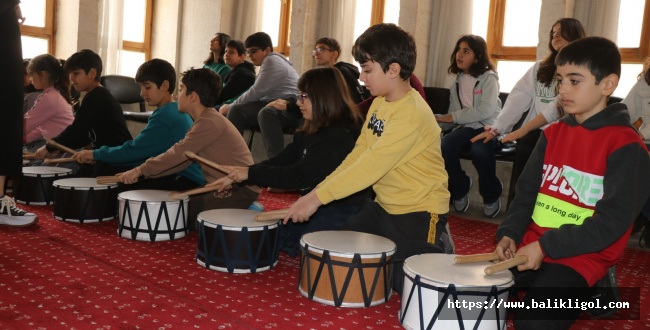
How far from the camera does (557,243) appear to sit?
214 cm

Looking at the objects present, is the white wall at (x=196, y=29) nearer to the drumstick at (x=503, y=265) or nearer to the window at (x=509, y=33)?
the window at (x=509, y=33)

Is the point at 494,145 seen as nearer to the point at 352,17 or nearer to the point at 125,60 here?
the point at 352,17

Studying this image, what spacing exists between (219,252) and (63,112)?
2.74 metres

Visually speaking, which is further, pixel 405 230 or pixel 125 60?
pixel 125 60

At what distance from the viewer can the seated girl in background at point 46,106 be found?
4836mm

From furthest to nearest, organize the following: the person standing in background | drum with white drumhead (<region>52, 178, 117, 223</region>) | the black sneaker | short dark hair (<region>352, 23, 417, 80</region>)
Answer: drum with white drumhead (<region>52, 178, 117, 223</region>) → the person standing in background → short dark hair (<region>352, 23, 417, 80</region>) → the black sneaker

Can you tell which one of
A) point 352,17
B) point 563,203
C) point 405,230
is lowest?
point 405,230

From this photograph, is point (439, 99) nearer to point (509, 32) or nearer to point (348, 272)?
point (509, 32)

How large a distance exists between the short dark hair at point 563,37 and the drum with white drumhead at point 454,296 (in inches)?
106

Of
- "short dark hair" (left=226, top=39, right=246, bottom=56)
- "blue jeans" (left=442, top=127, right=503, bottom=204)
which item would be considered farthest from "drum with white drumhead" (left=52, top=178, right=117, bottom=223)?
"short dark hair" (left=226, top=39, right=246, bottom=56)

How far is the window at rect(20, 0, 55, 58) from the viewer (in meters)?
9.29

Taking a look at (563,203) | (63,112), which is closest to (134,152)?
(63,112)

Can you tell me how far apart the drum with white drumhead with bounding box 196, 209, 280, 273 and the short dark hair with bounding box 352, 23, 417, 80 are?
928mm

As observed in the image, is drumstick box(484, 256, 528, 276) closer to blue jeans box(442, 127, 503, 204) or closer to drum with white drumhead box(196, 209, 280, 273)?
drum with white drumhead box(196, 209, 280, 273)
